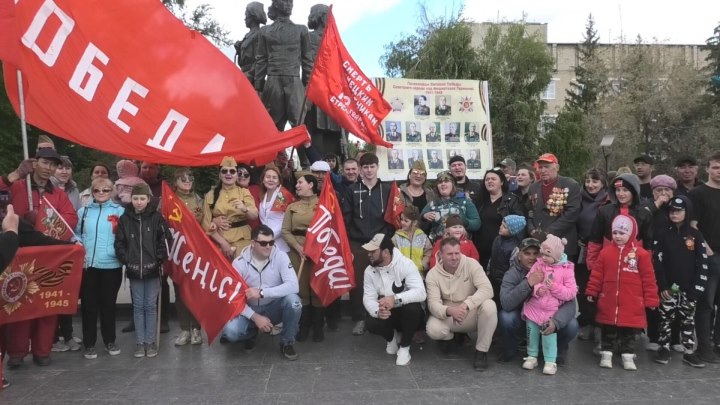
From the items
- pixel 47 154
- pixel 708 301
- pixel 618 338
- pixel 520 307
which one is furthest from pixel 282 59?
pixel 708 301

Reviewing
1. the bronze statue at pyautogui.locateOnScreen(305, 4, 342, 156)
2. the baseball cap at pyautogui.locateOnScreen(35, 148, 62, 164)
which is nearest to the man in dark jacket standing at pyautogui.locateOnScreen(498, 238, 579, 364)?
the bronze statue at pyautogui.locateOnScreen(305, 4, 342, 156)

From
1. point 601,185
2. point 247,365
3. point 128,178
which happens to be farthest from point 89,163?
point 601,185

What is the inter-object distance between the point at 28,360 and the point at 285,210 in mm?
2820

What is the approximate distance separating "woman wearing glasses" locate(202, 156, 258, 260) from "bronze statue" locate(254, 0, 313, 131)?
232 cm

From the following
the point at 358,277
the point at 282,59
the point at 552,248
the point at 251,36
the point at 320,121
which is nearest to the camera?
the point at 552,248

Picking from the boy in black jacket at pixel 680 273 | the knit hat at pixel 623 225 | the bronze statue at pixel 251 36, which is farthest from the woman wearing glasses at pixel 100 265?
the boy in black jacket at pixel 680 273

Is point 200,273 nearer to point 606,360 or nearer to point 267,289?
point 267,289

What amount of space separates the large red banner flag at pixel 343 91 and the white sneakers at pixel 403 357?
10.4ft

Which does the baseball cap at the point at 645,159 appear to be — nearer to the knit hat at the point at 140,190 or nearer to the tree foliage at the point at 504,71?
the knit hat at the point at 140,190

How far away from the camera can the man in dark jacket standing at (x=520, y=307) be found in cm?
474

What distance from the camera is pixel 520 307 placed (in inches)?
196

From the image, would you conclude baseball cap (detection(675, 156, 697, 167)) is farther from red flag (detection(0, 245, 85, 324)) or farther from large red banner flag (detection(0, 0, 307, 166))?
red flag (detection(0, 245, 85, 324))

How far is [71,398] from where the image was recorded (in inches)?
164

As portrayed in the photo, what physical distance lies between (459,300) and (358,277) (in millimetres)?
1340
